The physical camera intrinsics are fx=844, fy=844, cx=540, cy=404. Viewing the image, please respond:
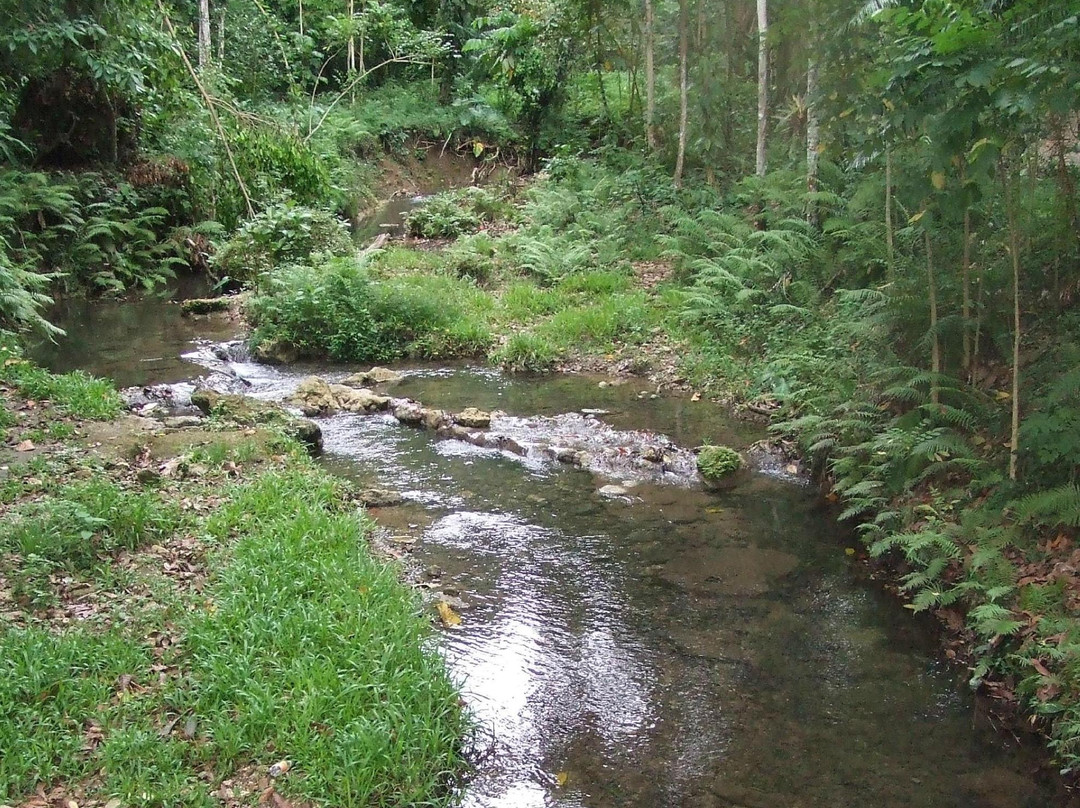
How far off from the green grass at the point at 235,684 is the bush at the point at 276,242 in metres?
10.6

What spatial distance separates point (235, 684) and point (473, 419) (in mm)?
5778

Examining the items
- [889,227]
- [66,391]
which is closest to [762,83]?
[889,227]

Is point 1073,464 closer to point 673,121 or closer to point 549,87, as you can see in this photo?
point 673,121

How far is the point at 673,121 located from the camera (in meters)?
20.8

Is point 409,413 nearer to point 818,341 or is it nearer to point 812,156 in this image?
point 818,341

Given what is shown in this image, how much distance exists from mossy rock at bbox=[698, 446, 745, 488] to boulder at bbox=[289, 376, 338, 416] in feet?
15.5

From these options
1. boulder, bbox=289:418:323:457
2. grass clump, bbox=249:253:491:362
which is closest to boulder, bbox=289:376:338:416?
boulder, bbox=289:418:323:457

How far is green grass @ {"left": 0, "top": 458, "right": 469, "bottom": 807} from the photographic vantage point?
3994 millimetres

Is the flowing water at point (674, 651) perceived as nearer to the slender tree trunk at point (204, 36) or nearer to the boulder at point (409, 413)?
the boulder at point (409, 413)

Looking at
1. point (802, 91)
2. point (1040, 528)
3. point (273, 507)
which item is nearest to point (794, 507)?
point (1040, 528)

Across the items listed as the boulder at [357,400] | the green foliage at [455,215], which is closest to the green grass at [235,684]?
the boulder at [357,400]

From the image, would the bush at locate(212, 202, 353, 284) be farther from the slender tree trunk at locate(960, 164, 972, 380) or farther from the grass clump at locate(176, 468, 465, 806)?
the slender tree trunk at locate(960, 164, 972, 380)

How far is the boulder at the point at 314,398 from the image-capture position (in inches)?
413

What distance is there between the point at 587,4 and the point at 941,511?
18.0 meters
